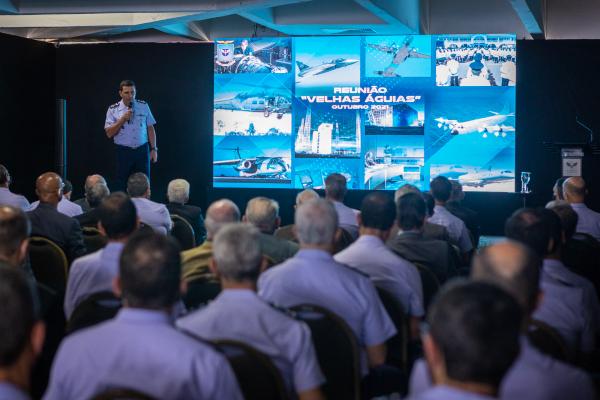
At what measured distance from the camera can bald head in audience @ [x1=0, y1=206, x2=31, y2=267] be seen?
3.37 meters

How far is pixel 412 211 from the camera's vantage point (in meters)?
4.62

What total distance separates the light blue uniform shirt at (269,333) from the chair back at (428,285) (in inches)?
58.6

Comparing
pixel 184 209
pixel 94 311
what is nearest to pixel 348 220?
pixel 184 209

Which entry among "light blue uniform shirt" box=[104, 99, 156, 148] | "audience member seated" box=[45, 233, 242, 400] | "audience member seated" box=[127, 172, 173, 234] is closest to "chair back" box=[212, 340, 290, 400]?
→ "audience member seated" box=[45, 233, 242, 400]

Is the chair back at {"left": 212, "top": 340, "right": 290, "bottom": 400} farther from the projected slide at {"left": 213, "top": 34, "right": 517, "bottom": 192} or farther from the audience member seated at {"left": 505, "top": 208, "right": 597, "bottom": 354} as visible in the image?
the projected slide at {"left": 213, "top": 34, "right": 517, "bottom": 192}

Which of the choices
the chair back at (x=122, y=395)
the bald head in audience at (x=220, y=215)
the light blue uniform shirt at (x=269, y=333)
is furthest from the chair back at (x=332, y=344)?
the bald head in audience at (x=220, y=215)

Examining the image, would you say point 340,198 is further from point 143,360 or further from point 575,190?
point 143,360

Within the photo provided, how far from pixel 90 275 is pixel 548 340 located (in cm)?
203

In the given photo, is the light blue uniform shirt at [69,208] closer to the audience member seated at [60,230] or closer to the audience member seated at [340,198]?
the audience member seated at [60,230]

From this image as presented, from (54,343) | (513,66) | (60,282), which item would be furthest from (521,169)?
(54,343)

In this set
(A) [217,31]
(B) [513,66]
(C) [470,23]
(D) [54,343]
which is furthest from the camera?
(A) [217,31]

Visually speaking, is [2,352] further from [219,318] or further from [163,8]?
[163,8]

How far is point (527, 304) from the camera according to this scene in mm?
2264

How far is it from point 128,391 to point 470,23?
11.1m
